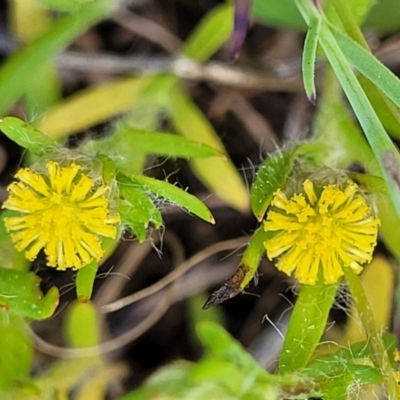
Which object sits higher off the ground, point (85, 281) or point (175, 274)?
point (85, 281)

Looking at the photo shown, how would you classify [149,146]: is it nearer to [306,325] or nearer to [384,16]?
[306,325]

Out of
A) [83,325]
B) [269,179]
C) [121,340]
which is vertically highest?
[269,179]

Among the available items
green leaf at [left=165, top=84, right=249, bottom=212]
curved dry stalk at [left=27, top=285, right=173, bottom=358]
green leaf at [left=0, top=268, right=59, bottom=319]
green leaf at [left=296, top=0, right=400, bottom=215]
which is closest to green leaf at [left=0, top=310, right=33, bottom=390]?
green leaf at [left=0, top=268, right=59, bottom=319]

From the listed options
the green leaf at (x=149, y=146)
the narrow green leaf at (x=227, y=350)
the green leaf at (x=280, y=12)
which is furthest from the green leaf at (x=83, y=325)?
the green leaf at (x=280, y=12)

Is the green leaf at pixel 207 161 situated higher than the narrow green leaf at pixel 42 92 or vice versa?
the narrow green leaf at pixel 42 92

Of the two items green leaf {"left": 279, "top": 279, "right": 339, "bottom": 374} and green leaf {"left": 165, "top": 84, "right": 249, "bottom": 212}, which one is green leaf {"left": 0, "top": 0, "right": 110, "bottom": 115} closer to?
green leaf {"left": 165, "top": 84, "right": 249, "bottom": 212}

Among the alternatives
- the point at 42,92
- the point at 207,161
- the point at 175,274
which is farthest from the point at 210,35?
the point at 175,274

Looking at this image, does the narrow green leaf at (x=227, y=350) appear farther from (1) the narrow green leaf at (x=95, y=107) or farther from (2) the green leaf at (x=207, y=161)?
(1) the narrow green leaf at (x=95, y=107)
